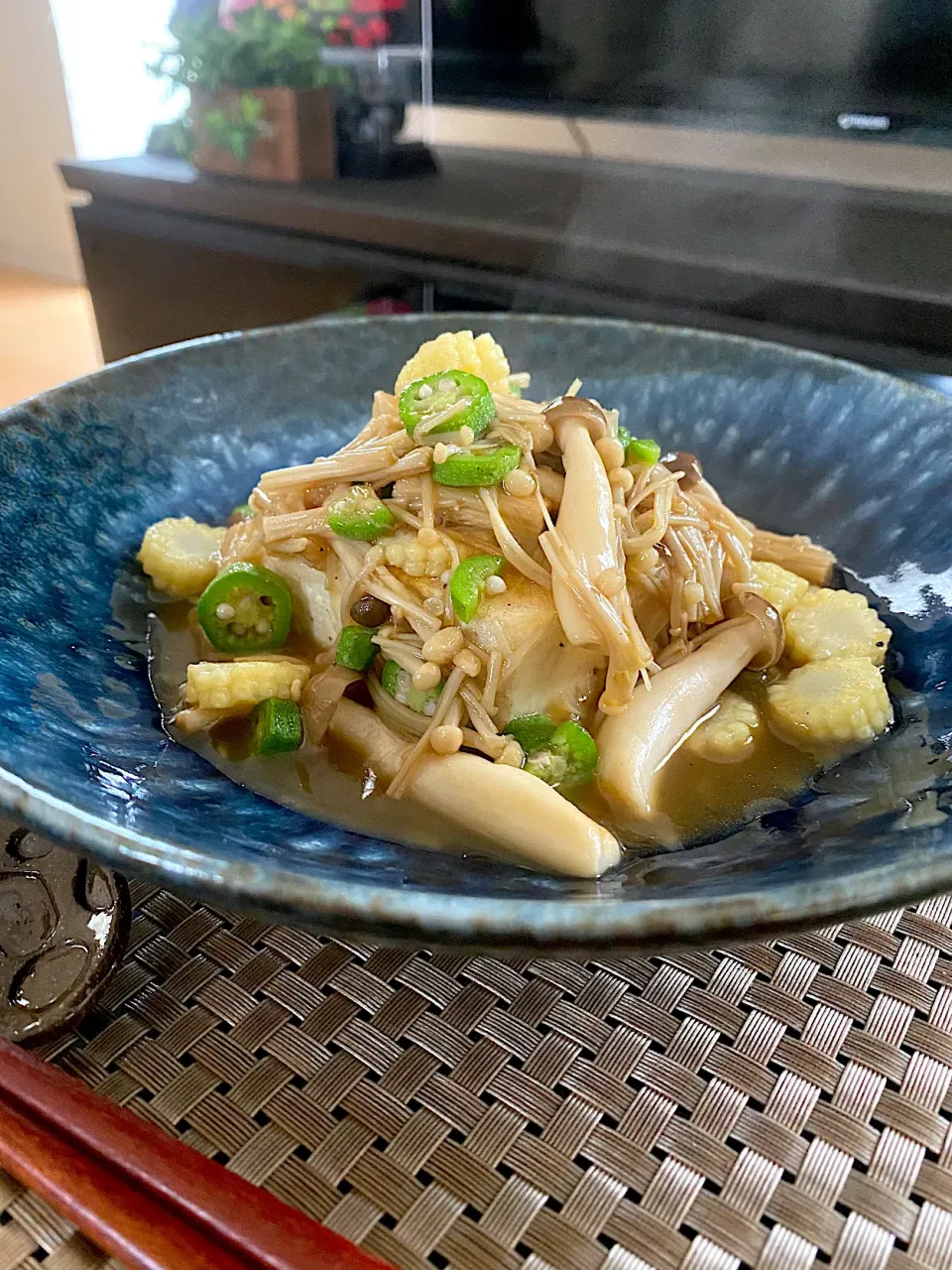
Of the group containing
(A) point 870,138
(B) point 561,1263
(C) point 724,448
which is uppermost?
(A) point 870,138

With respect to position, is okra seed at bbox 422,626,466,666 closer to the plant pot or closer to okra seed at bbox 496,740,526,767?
okra seed at bbox 496,740,526,767

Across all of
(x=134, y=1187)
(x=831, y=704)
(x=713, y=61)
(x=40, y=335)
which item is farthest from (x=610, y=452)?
(x=40, y=335)

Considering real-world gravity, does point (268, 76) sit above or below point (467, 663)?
above

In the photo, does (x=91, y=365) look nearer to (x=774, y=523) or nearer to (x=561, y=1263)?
(x=774, y=523)

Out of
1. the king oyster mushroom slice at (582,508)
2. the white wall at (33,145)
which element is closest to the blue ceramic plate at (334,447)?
the king oyster mushroom slice at (582,508)

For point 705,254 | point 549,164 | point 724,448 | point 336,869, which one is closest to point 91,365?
point 549,164

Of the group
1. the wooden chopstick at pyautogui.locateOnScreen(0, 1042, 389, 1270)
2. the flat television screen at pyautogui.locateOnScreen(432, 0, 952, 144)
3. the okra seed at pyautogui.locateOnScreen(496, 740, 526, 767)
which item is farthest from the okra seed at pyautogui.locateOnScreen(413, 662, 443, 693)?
the flat television screen at pyautogui.locateOnScreen(432, 0, 952, 144)

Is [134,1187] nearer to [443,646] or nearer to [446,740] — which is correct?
[446,740]
